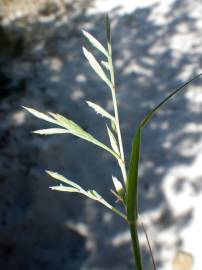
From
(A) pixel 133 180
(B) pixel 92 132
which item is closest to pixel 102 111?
(A) pixel 133 180

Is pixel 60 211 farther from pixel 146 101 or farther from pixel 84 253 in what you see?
pixel 146 101

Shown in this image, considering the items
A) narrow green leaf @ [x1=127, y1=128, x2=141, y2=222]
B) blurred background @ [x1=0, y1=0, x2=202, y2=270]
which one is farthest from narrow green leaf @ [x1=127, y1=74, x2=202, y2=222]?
blurred background @ [x1=0, y1=0, x2=202, y2=270]

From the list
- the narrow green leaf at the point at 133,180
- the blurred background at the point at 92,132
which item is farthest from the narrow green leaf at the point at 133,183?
the blurred background at the point at 92,132

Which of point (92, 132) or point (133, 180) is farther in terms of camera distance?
point (92, 132)

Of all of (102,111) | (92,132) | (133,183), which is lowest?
(133,183)

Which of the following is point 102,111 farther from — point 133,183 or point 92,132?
point 92,132

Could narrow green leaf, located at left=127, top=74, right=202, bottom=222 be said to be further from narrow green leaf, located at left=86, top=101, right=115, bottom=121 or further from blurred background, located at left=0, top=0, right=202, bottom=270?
blurred background, located at left=0, top=0, right=202, bottom=270

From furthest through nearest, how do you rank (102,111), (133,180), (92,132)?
1. (92,132)
2. (102,111)
3. (133,180)

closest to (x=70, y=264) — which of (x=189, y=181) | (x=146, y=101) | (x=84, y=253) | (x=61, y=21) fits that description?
(x=84, y=253)
